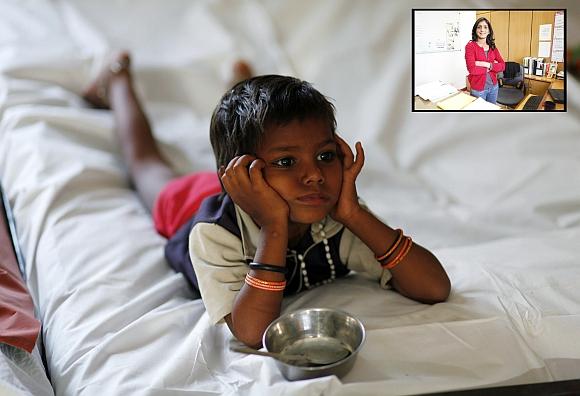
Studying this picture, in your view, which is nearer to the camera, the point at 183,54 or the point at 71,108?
the point at 71,108

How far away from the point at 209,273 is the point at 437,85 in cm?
40

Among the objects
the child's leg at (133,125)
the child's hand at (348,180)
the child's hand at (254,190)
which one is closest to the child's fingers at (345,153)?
the child's hand at (348,180)

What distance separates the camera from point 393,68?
1.59 metres

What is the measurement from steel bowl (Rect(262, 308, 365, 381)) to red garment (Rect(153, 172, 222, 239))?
0.50m

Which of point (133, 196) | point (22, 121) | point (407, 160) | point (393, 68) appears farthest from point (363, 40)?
point (22, 121)

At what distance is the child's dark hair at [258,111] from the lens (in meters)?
→ 1.05

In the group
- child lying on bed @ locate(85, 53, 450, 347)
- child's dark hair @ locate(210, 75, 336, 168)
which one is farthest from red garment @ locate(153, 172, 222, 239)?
child's dark hair @ locate(210, 75, 336, 168)

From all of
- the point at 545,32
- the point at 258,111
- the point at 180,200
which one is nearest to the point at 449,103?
the point at 545,32

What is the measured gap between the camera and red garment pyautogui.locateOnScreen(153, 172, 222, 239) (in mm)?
1441

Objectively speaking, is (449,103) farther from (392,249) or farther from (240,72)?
(240,72)

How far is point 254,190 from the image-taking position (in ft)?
3.34

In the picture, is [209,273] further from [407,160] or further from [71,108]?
[71,108]

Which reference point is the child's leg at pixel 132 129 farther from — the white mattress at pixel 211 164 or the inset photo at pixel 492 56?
the inset photo at pixel 492 56

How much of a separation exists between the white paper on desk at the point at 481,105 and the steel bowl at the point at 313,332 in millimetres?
301
